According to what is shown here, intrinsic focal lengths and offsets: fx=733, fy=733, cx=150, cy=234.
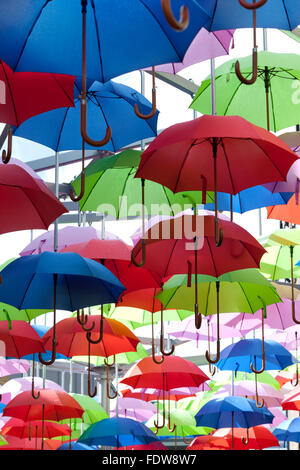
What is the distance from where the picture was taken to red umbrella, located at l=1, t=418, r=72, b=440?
8.29 metres

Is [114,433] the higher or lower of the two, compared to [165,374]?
lower

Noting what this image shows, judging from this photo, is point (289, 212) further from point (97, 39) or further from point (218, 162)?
point (97, 39)

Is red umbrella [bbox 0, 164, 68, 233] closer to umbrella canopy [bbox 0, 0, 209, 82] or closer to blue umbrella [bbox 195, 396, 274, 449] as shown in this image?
umbrella canopy [bbox 0, 0, 209, 82]

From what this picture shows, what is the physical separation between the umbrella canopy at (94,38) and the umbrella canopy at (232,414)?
5.58m

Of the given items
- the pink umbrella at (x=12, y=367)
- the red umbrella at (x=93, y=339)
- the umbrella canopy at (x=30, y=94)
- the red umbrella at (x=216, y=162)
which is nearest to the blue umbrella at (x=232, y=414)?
the pink umbrella at (x=12, y=367)

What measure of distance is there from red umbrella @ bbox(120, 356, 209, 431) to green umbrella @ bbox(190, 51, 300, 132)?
2635 millimetres

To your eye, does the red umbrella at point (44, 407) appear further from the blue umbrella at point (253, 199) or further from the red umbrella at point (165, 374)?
the blue umbrella at point (253, 199)

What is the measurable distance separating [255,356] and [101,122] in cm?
391

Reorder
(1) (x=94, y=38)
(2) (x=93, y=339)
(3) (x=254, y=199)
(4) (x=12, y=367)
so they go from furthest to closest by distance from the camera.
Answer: (4) (x=12, y=367) → (2) (x=93, y=339) → (3) (x=254, y=199) → (1) (x=94, y=38)

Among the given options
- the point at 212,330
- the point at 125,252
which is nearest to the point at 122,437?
the point at 212,330

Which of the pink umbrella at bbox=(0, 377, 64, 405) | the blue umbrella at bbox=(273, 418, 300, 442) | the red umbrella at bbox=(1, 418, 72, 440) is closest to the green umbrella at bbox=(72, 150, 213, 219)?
the pink umbrella at bbox=(0, 377, 64, 405)

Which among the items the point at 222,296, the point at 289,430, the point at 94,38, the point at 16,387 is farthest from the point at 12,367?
the point at 94,38

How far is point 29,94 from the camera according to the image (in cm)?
306

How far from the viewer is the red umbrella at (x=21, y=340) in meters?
4.95
